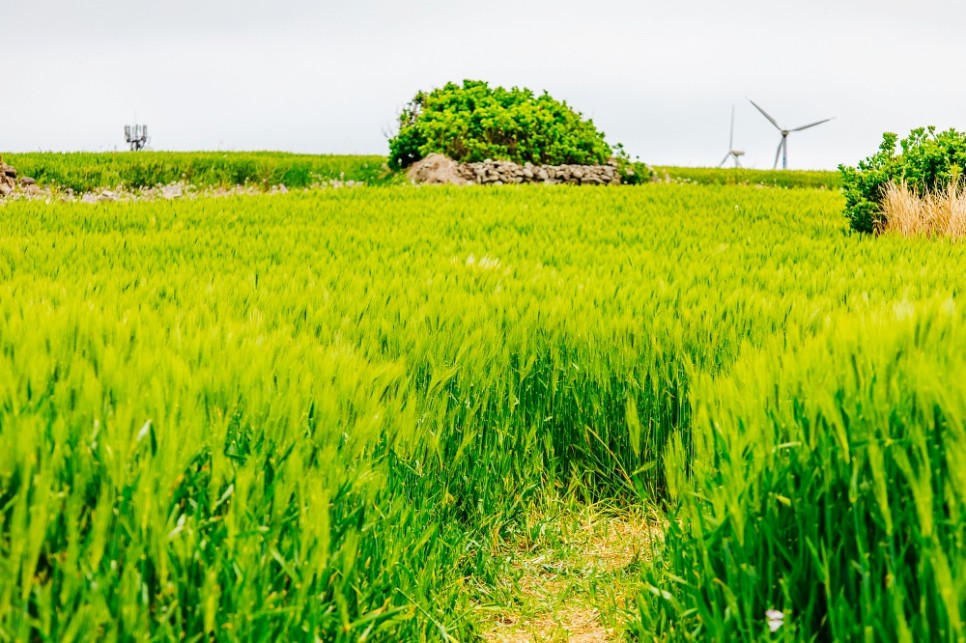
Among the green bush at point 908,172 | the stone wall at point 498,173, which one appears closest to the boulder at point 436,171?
the stone wall at point 498,173

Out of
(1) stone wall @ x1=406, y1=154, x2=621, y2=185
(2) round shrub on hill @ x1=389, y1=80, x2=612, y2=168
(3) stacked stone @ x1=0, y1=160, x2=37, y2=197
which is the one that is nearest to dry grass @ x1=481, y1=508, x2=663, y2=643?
(1) stone wall @ x1=406, y1=154, x2=621, y2=185

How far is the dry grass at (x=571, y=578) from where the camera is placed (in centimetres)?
324

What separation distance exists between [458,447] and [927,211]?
660 cm

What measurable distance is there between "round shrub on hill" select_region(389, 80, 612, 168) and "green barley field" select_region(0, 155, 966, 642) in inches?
501

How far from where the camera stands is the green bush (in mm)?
8555

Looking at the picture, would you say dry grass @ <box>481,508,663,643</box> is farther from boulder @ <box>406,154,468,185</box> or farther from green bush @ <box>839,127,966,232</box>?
boulder @ <box>406,154,468,185</box>

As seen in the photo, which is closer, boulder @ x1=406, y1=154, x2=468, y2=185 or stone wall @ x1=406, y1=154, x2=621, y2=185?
boulder @ x1=406, y1=154, x2=468, y2=185

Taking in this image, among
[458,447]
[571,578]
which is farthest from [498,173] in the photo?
[571,578]

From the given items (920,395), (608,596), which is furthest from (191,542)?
(608,596)

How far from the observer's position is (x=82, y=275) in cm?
488

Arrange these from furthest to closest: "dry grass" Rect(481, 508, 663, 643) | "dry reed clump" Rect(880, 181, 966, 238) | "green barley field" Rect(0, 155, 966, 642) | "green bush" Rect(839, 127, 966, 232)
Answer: "green bush" Rect(839, 127, 966, 232)
"dry reed clump" Rect(880, 181, 966, 238)
"dry grass" Rect(481, 508, 663, 643)
"green barley field" Rect(0, 155, 966, 642)

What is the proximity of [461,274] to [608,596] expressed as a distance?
2.41 m

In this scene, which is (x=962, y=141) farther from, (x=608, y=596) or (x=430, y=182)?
(x=430, y=182)

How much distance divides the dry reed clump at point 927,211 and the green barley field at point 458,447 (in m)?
2.88
